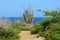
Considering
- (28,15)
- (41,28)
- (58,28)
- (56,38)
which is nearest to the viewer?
(56,38)

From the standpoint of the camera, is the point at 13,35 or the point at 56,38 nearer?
the point at 56,38

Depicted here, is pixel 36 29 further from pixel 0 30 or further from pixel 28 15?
pixel 28 15

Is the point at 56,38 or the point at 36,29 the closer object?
the point at 56,38

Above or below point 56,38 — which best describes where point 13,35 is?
below

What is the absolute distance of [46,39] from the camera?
15391 millimetres

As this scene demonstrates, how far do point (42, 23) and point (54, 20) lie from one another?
1.39 metres

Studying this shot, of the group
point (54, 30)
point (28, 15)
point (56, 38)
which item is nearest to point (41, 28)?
point (54, 30)

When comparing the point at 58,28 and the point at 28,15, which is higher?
the point at 58,28

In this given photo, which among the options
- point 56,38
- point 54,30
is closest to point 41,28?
point 54,30

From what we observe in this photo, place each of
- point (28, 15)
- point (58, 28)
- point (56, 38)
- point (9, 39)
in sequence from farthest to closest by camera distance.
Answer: point (28, 15) → point (9, 39) → point (58, 28) → point (56, 38)

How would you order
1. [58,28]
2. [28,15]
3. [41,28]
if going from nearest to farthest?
[58,28] < [41,28] < [28,15]

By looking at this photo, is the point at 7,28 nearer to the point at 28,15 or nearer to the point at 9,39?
the point at 9,39

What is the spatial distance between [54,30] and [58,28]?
28 centimetres

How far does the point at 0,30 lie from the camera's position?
1761 cm
